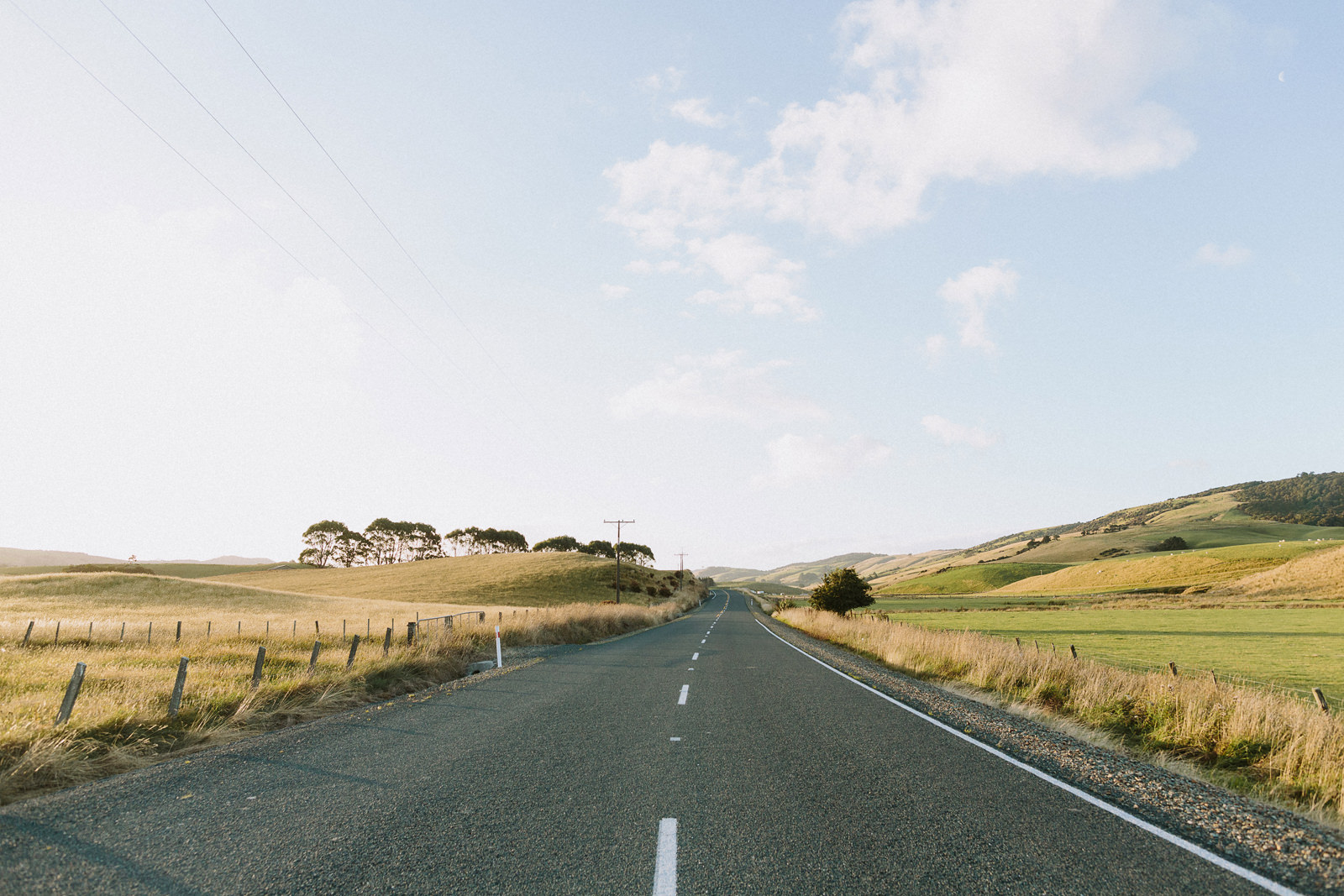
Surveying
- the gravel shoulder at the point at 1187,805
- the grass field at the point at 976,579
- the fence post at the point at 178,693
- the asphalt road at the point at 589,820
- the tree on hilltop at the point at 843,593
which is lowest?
the grass field at the point at 976,579

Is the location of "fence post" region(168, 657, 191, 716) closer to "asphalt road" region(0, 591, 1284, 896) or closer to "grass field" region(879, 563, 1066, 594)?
"asphalt road" region(0, 591, 1284, 896)

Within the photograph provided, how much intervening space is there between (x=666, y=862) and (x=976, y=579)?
109902 millimetres

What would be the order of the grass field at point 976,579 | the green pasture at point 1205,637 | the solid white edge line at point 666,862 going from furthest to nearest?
the grass field at point 976,579 → the green pasture at point 1205,637 → the solid white edge line at point 666,862

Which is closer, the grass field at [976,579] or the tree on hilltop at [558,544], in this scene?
the grass field at [976,579]

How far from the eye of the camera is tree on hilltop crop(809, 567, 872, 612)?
4725cm

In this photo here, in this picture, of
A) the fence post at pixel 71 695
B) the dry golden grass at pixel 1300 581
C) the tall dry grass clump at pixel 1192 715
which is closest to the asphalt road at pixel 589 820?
the fence post at pixel 71 695

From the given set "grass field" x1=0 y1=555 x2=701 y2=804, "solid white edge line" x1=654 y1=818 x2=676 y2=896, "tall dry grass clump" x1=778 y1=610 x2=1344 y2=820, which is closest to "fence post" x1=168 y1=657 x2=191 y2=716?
"grass field" x1=0 y1=555 x2=701 y2=804

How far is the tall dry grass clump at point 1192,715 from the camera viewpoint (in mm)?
7078

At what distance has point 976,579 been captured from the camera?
99688 mm

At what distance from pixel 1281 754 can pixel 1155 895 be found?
19.8 ft

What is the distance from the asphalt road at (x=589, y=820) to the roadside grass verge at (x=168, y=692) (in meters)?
1.05

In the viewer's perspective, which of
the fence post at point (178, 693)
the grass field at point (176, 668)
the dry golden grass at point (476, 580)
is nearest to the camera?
the grass field at point (176, 668)

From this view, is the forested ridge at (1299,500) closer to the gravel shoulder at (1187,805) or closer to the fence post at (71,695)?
the gravel shoulder at (1187,805)

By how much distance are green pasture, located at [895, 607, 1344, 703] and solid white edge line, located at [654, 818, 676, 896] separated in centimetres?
1852
